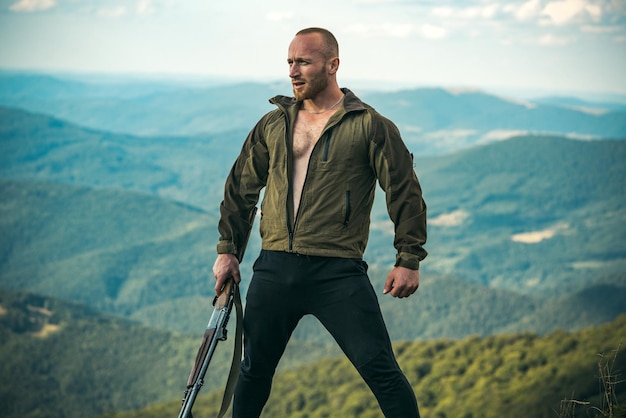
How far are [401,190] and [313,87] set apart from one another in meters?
0.77

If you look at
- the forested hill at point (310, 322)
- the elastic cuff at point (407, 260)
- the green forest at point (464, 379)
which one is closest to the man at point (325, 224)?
the elastic cuff at point (407, 260)

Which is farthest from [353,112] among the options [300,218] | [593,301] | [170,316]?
[170,316]

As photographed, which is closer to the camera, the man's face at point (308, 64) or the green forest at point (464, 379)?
the man's face at point (308, 64)

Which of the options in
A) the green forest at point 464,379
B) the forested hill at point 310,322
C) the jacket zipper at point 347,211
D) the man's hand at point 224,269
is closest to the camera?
the jacket zipper at point 347,211

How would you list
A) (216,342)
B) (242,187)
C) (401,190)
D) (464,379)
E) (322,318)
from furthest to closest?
1. (464,379)
2. (242,187)
3. (216,342)
4. (322,318)
5. (401,190)

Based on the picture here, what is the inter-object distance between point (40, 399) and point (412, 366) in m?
53.4

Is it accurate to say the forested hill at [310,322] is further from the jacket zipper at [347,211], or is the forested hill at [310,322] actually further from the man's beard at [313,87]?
the jacket zipper at [347,211]

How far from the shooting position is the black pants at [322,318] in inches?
179

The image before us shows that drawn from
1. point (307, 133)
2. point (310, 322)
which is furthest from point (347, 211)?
point (310, 322)

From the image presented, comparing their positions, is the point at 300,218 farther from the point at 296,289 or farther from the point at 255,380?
the point at 255,380

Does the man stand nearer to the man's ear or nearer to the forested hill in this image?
the man's ear

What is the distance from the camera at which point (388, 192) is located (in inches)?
180

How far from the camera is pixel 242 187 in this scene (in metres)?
5.06

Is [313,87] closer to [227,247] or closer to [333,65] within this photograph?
[333,65]
